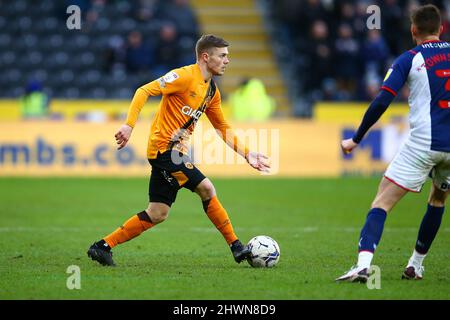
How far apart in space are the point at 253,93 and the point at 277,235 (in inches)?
425

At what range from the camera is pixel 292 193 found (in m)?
16.2

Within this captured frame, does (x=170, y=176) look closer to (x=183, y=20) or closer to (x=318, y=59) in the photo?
(x=318, y=59)

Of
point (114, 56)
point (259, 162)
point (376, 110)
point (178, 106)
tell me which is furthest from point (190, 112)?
point (114, 56)

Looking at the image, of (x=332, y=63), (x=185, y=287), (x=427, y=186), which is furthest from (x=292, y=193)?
(x=185, y=287)

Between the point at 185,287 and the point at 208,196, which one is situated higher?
the point at 208,196

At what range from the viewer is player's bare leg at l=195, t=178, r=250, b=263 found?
317 inches

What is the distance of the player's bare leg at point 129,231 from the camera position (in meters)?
8.05

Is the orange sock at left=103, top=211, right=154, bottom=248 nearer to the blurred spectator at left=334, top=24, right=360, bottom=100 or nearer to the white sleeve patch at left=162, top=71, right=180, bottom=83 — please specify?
the white sleeve patch at left=162, top=71, right=180, bottom=83

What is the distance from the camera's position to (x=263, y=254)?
802 centimetres

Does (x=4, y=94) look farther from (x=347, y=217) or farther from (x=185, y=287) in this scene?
(x=185, y=287)

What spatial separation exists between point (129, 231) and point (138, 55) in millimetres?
15225

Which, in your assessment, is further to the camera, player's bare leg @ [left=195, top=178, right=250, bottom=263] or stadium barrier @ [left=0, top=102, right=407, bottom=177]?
stadium barrier @ [left=0, top=102, right=407, bottom=177]

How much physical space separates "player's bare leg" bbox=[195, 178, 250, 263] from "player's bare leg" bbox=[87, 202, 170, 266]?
0.36 m

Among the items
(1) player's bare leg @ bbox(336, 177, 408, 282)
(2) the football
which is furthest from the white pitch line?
(1) player's bare leg @ bbox(336, 177, 408, 282)
